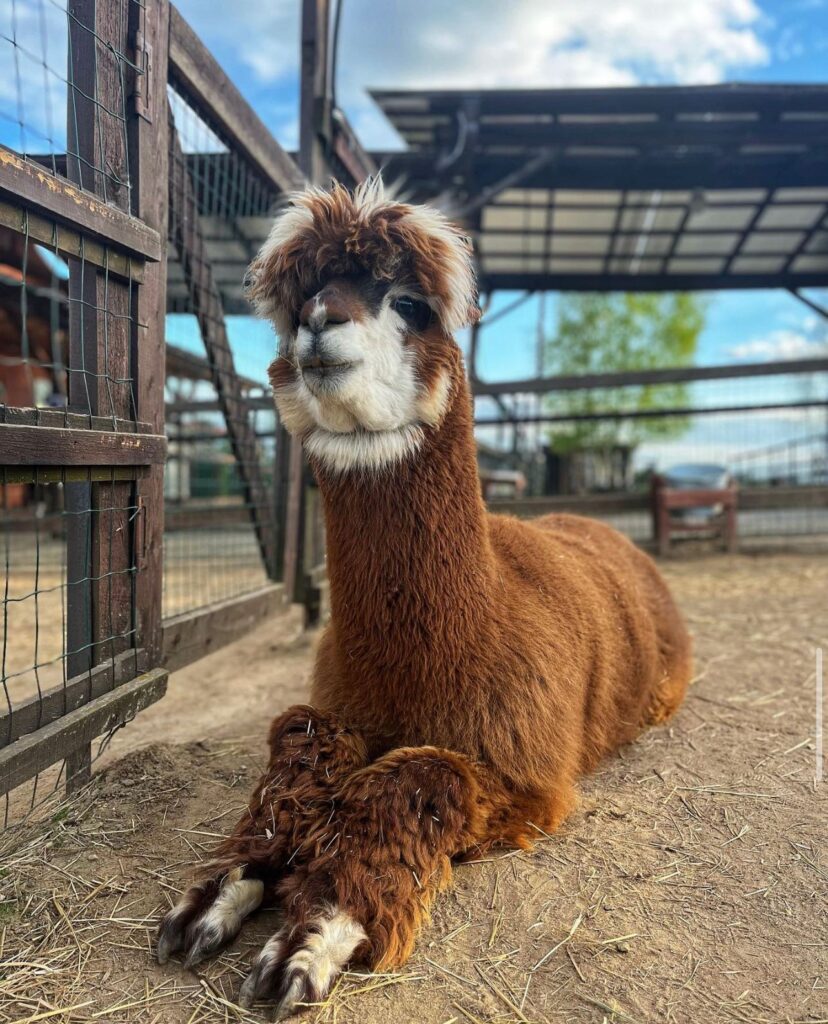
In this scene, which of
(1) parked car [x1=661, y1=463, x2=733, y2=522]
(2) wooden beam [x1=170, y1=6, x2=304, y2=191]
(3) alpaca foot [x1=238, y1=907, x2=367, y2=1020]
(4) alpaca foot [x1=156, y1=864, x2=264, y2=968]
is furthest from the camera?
(1) parked car [x1=661, y1=463, x2=733, y2=522]

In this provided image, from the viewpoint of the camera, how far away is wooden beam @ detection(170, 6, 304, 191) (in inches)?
119

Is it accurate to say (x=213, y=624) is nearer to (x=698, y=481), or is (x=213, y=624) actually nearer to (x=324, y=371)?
(x=324, y=371)

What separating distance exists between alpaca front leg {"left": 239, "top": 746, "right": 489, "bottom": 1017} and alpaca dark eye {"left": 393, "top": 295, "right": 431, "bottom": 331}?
1383 millimetres

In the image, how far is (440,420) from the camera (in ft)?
7.76

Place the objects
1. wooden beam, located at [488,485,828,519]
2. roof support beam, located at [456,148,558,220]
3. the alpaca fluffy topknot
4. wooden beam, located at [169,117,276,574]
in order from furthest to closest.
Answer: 1. wooden beam, located at [488,485,828,519]
2. roof support beam, located at [456,148,558,220]
3. wooden beam, located at [169,117,276,574]
4. the alpaca fluffy topknot

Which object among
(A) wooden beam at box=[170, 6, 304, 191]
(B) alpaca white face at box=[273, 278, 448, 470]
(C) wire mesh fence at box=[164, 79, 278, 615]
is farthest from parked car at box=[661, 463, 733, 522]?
(B) alpaca white face at box=[273, 278, 448, 470]

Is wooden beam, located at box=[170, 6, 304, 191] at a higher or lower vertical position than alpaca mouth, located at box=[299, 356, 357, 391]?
higher

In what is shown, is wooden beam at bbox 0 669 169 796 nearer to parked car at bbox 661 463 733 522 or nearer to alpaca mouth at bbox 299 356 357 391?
alpaca mouth at bbox 299 356 357 391

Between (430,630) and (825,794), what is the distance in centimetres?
162

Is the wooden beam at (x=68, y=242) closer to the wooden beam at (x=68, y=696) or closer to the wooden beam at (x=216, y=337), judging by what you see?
the wooden beam at (x=216, y=337)

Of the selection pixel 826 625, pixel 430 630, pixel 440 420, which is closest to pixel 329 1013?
pixel 430 630

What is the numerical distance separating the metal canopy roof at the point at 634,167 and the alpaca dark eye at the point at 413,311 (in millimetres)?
6665

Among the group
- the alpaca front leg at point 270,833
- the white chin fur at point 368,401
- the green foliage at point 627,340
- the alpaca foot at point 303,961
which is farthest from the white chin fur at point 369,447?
the green foliage at point 627,340

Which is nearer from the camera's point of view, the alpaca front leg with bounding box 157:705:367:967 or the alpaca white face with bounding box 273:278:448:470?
the alpaca front leg with bounding box 157:705:367:967
